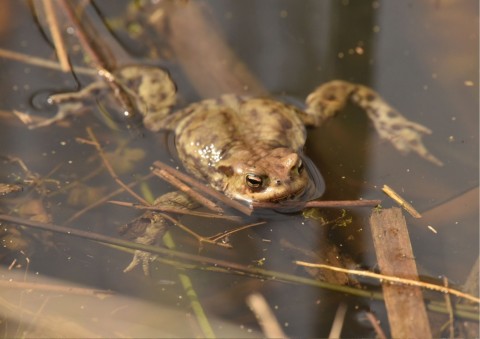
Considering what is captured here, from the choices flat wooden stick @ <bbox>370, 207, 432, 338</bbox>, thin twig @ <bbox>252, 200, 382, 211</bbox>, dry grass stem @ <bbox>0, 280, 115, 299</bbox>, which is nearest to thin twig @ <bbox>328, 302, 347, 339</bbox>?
flat wooden stick @ <bbox>370, 207, 432, 338</bbox>

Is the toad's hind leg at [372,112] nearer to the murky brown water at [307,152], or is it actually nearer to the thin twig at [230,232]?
the murky brown water at [307,152]

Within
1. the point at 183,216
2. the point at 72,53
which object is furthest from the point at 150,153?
the point at 72,53

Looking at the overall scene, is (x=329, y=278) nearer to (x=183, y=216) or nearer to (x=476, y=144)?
(x=183, y=216)

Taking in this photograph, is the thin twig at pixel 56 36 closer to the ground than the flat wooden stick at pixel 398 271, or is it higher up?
higher up

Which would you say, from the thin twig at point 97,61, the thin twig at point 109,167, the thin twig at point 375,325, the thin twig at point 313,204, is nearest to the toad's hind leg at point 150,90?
the thin twig at point 97,61

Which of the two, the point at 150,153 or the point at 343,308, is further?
the point at 150,153
